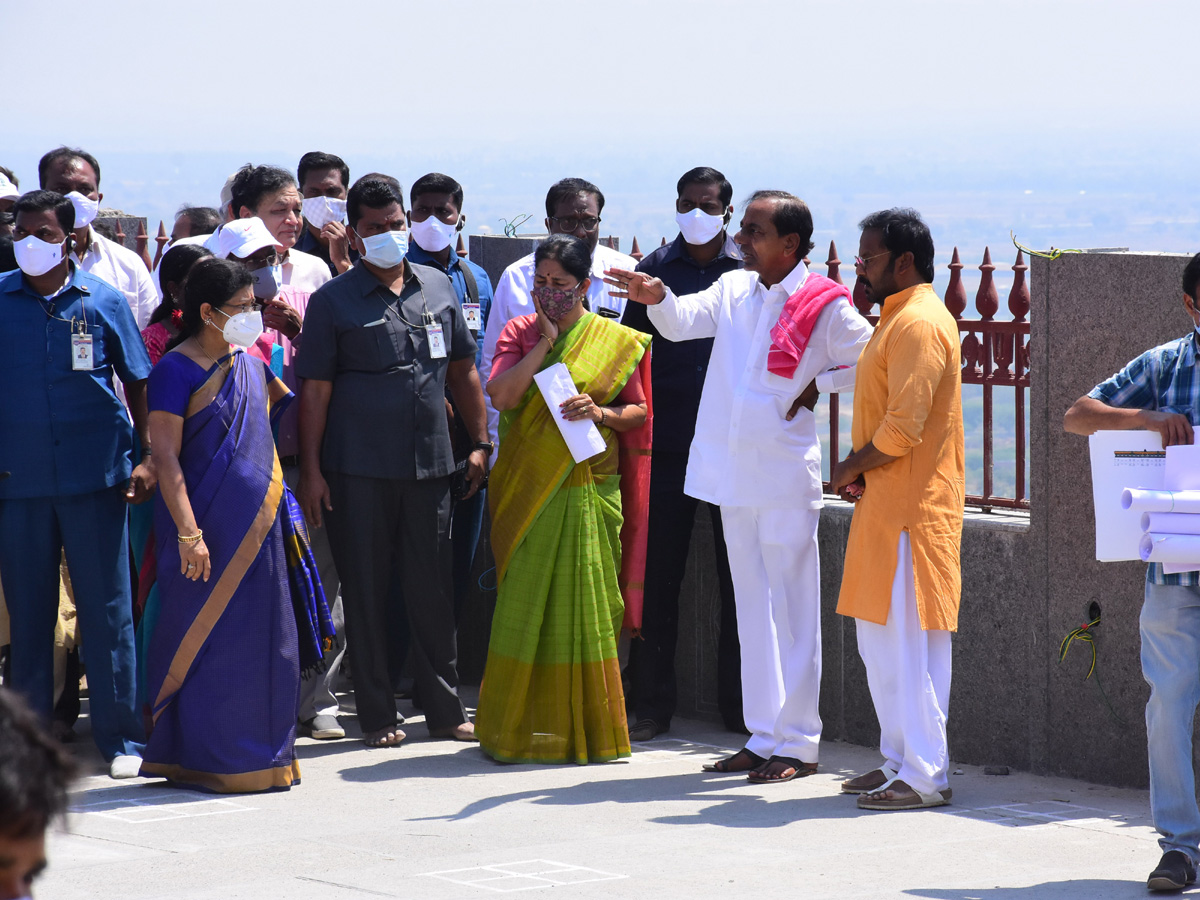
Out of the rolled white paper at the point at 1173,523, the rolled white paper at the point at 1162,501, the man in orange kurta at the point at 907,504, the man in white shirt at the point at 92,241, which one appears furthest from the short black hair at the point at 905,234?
the man in white shirt at the point at 92,241

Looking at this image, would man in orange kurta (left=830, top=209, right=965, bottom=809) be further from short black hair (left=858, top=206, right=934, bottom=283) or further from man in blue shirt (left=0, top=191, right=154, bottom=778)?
man in blue shirt (left=0, top=191, right=154, bottom=778)

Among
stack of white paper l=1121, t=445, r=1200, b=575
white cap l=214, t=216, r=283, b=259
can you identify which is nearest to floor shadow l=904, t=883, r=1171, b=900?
stack of white paper l=1121, t=445, r=1200, b=575

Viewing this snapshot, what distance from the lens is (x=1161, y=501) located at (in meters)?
4.92

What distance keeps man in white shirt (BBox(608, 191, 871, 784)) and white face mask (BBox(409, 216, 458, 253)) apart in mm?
1468

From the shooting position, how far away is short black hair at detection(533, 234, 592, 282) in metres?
6.72

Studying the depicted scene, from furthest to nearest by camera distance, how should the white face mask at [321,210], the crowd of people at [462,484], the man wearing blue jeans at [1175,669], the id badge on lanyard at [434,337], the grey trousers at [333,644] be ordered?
the white face mask at [321,210], the grey trousers at [333,644], the id badge on lanyard at [434,337], the crowd of people at [462,484], the man wearing blue jeans at [1175,669]

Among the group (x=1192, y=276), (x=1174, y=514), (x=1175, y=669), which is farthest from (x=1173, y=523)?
(x=1192, y=276)

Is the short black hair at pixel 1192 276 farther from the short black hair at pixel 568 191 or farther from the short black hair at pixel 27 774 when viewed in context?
the short black hair at pixel 27 774

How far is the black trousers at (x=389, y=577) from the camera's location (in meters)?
7.02

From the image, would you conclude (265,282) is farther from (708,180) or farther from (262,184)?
(708,180)

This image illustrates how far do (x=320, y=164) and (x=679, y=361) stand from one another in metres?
2.45

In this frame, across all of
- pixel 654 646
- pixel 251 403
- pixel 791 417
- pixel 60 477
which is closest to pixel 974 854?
pixel 791 417

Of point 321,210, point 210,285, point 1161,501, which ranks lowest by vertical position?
point 1161,501

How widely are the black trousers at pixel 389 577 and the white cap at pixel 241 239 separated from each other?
101cm
